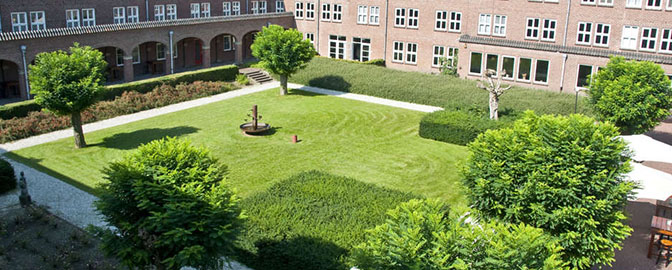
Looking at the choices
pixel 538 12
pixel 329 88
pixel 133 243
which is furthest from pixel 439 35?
pixel 133 243

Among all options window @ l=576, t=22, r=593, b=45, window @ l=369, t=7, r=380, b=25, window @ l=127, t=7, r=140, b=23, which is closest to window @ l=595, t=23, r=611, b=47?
window @ l=576, t=22, r=593, b=45

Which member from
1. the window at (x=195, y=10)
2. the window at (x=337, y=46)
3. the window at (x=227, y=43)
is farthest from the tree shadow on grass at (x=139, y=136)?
the window at (x=337, y=46)

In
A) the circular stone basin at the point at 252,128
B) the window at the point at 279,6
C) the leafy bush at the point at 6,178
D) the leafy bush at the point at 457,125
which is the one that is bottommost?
the leafy bush at the point at 6,178

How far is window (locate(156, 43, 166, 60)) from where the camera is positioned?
1815 inches

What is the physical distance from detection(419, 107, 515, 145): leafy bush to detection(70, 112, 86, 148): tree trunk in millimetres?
15778

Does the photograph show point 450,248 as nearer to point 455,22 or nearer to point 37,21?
point 37,21

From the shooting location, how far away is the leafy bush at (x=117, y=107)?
28.7 meters

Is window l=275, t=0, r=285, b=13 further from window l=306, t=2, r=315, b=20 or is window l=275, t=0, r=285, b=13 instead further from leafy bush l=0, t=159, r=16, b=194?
leafy bush l=0, t=159, r=16, b=194

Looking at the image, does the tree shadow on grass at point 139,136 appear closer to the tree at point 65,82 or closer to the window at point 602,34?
the tree at point 65,82

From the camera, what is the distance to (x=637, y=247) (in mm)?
18250

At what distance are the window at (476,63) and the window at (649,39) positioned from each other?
33.8 ft

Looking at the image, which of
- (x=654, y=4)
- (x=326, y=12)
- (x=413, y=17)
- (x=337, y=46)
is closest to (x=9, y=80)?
(x=326, y=12)

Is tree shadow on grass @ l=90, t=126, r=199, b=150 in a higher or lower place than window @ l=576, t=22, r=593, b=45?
lower

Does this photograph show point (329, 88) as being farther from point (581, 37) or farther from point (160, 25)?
point (581, 37)
